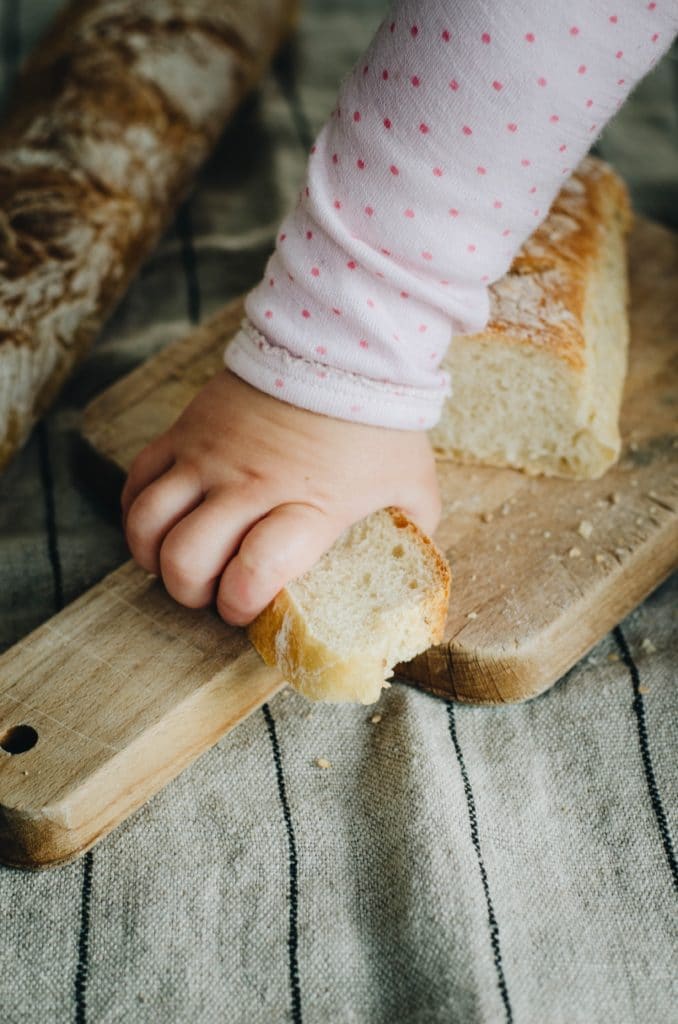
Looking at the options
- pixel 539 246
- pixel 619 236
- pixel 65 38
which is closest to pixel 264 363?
pixel 539 246

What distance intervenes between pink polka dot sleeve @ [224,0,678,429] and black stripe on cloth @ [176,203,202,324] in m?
0.55

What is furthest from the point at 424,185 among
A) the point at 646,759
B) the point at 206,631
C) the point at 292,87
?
the point at 292,87

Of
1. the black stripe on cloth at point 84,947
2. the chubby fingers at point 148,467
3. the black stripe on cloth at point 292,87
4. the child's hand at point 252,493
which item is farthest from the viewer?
the black stripe on cloth at point 292,87

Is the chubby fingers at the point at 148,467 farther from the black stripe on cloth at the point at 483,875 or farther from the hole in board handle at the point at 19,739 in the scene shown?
the black stripe on cloth at the point at 483,875

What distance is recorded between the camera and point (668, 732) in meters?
0.98

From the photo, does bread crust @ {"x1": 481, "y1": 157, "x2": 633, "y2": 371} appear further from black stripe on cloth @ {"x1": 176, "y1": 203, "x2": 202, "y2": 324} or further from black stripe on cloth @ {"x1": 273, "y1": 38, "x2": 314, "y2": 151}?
black stripe on cloth @ {"x1": 273, "y1": 38, "x2": 314, "y2": 151}

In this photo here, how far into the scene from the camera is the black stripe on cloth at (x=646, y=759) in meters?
0.90

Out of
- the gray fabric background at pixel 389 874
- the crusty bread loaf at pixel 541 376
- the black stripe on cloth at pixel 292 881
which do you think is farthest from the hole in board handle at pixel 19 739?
the crusty bread loaf at pixel 541 376

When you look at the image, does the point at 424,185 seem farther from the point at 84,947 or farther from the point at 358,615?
the point at 84,947

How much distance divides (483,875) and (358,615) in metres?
0.25

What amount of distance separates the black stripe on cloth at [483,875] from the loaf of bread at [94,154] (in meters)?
0.63

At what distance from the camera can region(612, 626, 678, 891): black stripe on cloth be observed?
90 centimetres

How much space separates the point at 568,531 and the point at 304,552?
0.32 m

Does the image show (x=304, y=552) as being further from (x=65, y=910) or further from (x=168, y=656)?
(x=65, y=910)
